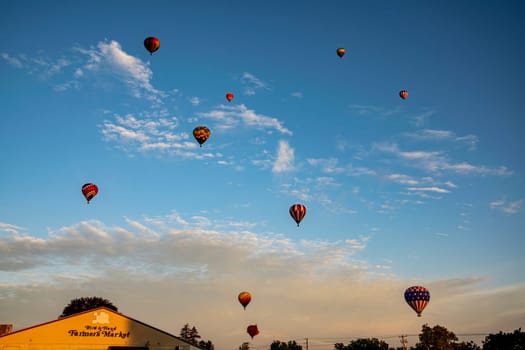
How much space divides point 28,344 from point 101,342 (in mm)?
6210

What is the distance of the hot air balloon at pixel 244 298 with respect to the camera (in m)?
53.1

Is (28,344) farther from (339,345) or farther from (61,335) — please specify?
(339,345)

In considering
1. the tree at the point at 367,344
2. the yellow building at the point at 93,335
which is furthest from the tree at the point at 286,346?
the yellow building at the point at 93,335

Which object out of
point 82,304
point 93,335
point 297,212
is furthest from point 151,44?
point 82,304

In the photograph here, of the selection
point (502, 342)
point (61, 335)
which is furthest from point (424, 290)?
point (502, 342)

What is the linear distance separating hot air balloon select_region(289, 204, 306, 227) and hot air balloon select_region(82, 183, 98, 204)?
22135mm

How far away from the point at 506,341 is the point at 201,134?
258 feet

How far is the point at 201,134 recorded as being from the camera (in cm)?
4756

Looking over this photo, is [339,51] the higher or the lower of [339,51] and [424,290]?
the higher

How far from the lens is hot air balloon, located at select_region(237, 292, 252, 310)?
53062 mm

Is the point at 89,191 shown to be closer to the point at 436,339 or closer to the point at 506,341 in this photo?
the point at 436,339

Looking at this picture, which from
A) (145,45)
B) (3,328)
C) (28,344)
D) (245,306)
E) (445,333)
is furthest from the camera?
(445,333)

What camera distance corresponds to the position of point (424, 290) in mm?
49562

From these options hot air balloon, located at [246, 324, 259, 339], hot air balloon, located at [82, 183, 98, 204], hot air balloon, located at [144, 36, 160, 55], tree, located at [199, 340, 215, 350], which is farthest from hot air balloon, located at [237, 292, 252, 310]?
tree, located at [199, 340, 215, 350]
